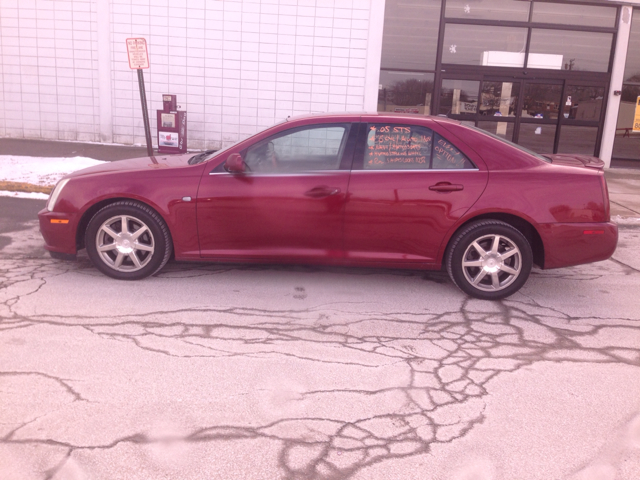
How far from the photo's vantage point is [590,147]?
14.2 metres

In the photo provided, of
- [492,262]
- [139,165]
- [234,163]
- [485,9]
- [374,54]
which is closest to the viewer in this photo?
[234,163]

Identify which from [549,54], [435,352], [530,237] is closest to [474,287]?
[530,237]

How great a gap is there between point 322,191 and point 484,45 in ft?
32.8

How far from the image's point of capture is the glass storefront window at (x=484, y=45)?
1331 centimetres

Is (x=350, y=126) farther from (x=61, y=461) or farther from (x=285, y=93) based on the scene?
(x=285, y=93)

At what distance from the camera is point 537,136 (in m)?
13.9

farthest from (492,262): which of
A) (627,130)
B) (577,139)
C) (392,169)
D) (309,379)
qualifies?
(627,130)

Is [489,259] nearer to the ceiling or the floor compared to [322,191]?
nearer to the floor

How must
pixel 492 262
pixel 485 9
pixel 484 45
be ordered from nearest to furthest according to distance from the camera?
pixel 492 262, pixel 485 9, pixel 484 45

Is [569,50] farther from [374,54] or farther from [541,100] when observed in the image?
[374,54]

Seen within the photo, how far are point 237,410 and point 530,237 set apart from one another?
10.4ft

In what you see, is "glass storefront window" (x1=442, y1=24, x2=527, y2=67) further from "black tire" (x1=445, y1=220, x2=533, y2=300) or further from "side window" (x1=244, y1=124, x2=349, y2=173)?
"black tire" (x1=445, y1=220, x2=533, y2=300)

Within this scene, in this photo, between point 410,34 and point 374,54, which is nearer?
point 374,54

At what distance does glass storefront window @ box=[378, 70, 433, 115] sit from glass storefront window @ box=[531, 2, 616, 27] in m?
2.82
